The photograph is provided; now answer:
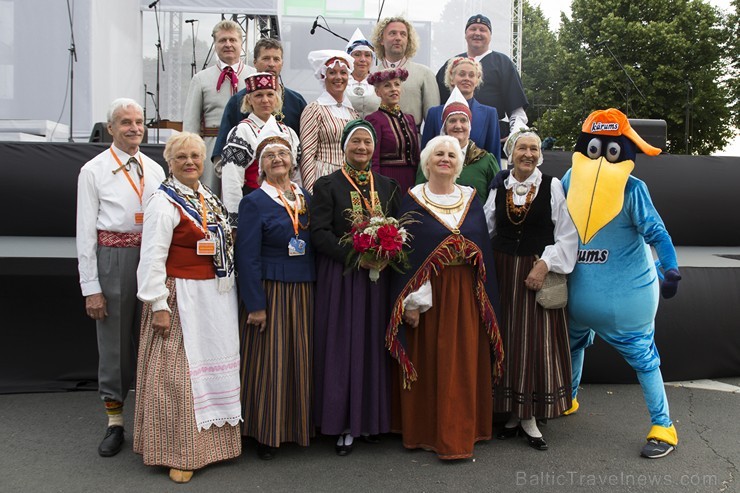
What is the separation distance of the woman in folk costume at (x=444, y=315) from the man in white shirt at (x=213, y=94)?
66.6 inches

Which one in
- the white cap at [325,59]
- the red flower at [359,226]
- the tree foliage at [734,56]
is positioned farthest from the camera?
the tree foliage at [734,56]

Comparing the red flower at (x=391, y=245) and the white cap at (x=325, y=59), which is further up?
the white cap at (x=325, y=59)

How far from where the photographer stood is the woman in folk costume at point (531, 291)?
3598 millimetres

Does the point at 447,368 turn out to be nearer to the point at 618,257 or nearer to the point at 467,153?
the point at 618,257

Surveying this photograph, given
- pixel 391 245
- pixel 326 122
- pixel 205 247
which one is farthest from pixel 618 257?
pixel 205 247

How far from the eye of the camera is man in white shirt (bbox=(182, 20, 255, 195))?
452 cm

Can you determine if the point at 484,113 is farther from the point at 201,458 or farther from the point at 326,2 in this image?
the point at 326,2

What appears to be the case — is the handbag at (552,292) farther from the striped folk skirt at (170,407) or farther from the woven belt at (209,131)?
the woven belt at (209,131)

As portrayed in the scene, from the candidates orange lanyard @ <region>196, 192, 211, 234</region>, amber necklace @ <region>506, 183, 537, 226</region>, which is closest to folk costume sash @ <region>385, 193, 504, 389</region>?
amber necklace @ <region>506, 183, 537, 226</region>

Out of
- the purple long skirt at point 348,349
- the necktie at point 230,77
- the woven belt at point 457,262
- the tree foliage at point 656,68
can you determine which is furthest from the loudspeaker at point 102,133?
the tree foliage at point 656,68

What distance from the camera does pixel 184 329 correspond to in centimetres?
320

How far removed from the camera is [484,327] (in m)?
3.52

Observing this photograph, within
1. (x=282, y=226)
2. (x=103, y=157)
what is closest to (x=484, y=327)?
(x=282, y=226)

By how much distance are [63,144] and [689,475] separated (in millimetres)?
4991
